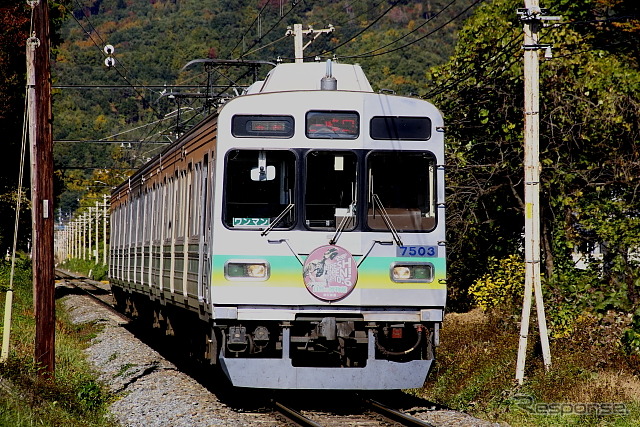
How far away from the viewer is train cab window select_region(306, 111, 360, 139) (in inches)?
418

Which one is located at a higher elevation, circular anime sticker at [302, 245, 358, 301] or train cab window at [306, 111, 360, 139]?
train cab window at [306, 111, 360, 139]

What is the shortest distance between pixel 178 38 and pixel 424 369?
114880mm

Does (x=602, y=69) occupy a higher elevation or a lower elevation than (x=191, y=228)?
higher

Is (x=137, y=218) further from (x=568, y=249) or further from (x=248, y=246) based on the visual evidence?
(x=248, y=246)

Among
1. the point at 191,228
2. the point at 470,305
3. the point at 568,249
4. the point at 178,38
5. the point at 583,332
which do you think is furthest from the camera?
the point at 178,38

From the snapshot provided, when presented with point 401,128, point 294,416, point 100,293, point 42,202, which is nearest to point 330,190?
point 401,128

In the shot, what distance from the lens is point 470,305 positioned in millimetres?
22172

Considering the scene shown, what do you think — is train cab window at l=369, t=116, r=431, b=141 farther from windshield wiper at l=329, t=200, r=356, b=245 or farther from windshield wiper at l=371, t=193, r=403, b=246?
windshield wiper at l=329, t=200, r=356, b=245

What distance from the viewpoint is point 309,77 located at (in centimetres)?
1148

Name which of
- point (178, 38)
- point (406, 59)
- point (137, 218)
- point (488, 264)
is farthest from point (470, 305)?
point (178, 38)

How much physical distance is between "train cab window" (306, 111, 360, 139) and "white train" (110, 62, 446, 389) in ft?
0.04

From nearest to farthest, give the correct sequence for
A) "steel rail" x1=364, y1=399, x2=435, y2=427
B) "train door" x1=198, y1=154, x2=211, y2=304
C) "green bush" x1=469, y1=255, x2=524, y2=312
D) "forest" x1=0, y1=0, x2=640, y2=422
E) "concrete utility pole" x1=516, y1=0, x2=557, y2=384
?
1. "steel rail" x1=364, y1=399, x2=435, y2=427
2. "train door" x1=198, y1=154, x2=211, y2=304
3. "concrete utility pole" x1=516, y1=0, x2=557, y2=384
4. "forest" x1=0, y1=0, x2=640, y2=422
5. "green bush" x1=469, y1=255, x2=524, y2=312

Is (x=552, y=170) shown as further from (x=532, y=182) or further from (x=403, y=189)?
(x=403, y=189)

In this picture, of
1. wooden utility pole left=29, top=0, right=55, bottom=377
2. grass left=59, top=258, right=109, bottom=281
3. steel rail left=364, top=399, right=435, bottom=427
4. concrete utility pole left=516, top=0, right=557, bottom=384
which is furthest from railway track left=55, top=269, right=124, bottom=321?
steel rail left=364, top=399, right=435, bottom=427
